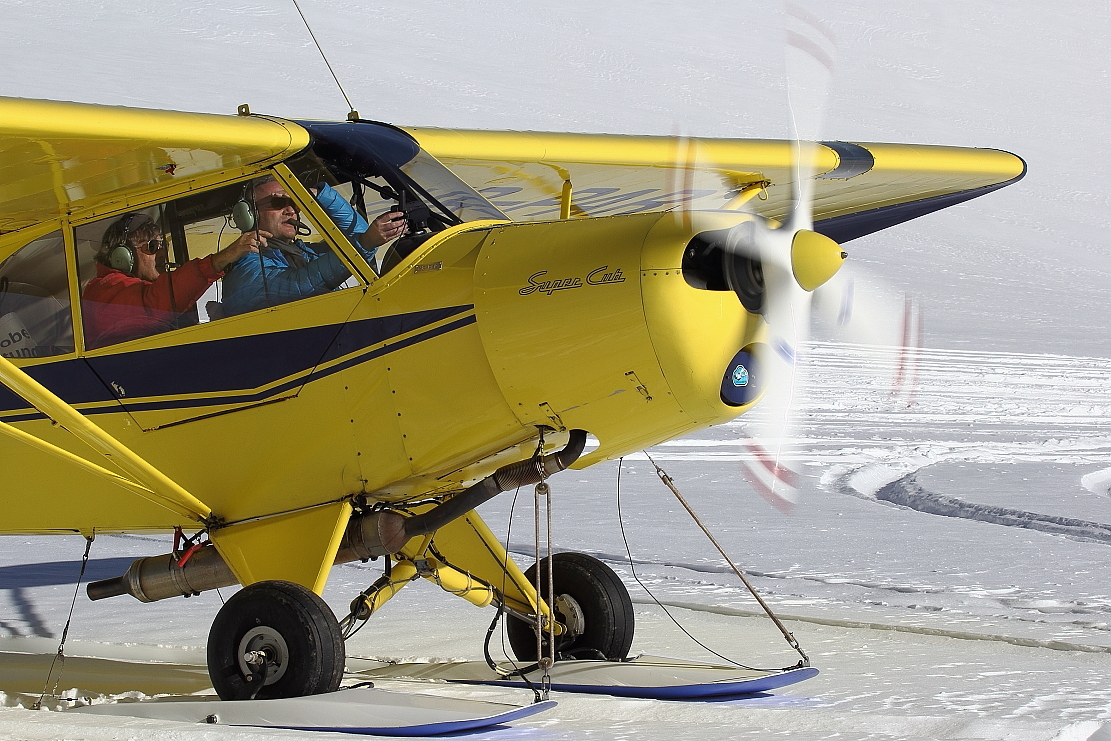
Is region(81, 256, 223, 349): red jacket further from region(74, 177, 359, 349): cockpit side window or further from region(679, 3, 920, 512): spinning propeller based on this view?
region(679, 3, 920, 512): spinning propeller

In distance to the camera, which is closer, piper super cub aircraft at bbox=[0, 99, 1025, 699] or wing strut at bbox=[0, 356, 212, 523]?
piper super cub aircraft at bbox=[0, 99, 1025, 699]

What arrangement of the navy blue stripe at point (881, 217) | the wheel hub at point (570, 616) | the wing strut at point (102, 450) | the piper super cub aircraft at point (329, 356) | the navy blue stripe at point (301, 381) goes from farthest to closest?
the navy blue stripe at point (881, 217) → the wheel hub at point (570, 616) → the wing strut at point (102, 450) → the navy blue stripe at point (301, 381) → the piper super cub aircraft at point (329, 356)

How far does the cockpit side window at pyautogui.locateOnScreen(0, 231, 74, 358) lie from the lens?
5.68 meters

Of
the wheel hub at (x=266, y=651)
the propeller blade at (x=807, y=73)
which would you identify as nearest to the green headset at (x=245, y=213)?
the wheel hub at (x=266, y=651)

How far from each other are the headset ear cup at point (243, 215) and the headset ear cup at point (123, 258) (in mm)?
551

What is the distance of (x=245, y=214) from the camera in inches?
207

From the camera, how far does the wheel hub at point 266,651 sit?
4.81 meters

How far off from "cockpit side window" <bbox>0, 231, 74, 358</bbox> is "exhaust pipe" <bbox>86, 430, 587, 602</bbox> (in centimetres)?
110

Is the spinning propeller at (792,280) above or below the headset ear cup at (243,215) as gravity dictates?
below

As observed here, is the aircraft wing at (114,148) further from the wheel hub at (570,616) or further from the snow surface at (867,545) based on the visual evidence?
the wheel hub at (570,616)

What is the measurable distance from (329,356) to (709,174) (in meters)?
3.39

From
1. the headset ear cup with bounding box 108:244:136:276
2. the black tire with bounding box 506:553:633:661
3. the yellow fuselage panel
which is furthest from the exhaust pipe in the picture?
the headset ear cup with bounding box 108:244:136:276

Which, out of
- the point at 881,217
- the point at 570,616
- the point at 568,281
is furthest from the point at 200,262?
the point at 881,217

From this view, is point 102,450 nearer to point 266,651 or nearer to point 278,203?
point 266,651
